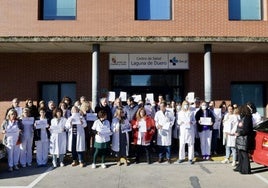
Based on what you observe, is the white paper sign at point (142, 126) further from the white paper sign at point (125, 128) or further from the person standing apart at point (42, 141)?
the person standing apart at point (42, 141)

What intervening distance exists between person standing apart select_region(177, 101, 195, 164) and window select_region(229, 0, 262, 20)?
6.46 meters

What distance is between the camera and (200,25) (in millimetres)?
15328

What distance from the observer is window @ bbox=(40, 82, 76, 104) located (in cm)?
1595

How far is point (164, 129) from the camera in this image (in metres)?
11.1

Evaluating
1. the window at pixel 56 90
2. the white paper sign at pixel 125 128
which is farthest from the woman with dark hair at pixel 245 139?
the window at pixel 56 90

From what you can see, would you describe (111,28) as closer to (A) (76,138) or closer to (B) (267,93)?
(A) (76,138)

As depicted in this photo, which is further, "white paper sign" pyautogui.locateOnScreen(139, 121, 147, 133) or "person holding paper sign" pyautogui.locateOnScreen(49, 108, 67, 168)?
"white paper sign" pyautogui.locateOnScreen(139, 121, 147, 133)

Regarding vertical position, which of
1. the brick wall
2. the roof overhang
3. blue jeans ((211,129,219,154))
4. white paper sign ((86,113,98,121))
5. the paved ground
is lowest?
the paved ground

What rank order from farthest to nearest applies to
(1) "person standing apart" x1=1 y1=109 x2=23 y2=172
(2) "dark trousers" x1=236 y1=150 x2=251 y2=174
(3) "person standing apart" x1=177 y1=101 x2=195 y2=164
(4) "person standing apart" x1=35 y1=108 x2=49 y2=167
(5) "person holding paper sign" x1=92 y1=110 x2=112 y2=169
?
(3) "person standing apart" x1=177 y1=101 x2=195 y2=164, (4) "person standing apart" x1=35 y1=108 x2=49 y2=167, (5) "person holding paper sign" x1=92 y1=110 x2=112 y2=169, (1) "person standing apart" x1=1 y1=109 x2=23 y2=172, (2) "dark trousers" x1=236 y1=150 x2=251 y2=174

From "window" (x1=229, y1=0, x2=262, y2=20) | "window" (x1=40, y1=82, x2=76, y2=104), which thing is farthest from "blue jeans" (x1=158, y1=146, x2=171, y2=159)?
"window" (x1=229, y1=0, x2=262, y2=20)

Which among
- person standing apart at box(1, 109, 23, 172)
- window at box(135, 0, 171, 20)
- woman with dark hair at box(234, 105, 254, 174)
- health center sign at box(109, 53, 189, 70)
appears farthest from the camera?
window at box(135, 0, 171, 20)

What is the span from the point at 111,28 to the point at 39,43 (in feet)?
11.2

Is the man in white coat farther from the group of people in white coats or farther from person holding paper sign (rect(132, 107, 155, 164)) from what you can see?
the group of people in white coats

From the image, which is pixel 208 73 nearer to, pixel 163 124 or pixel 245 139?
pixel 163 124
